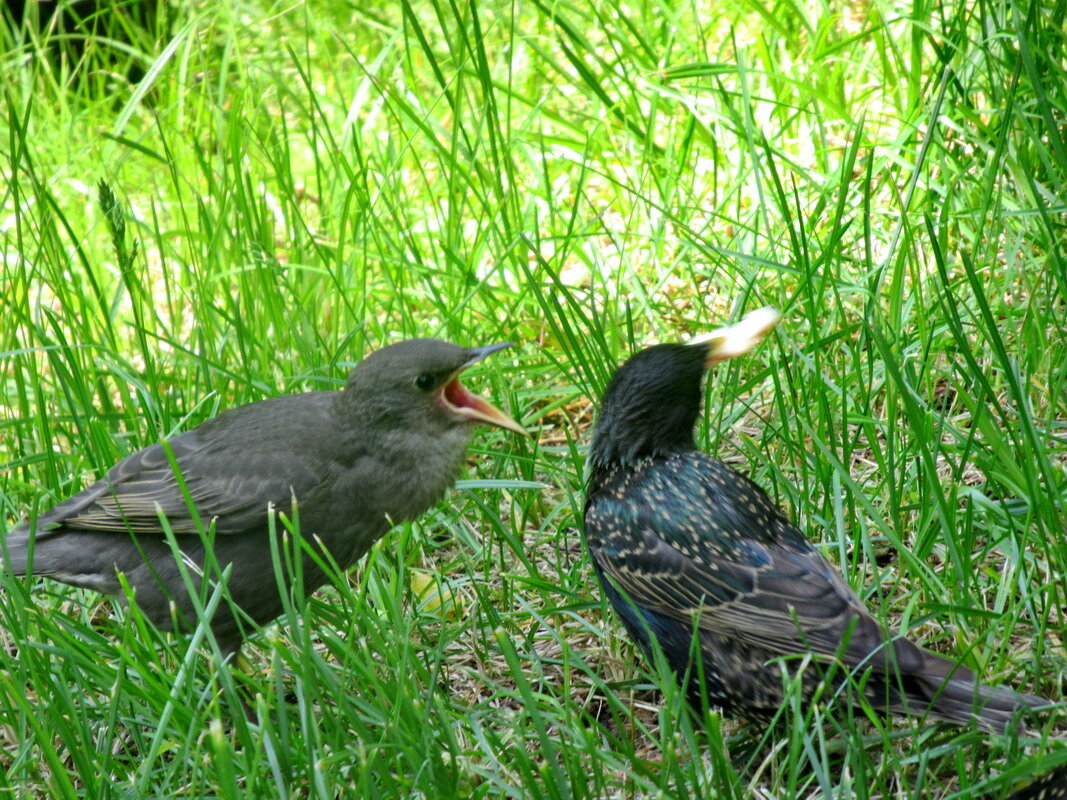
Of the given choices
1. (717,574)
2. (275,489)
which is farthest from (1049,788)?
(275,489)

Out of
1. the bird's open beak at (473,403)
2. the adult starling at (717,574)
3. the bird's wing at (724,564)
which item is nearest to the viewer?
the adult starling at (717,574)

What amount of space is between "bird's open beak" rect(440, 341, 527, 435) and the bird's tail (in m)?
1.28

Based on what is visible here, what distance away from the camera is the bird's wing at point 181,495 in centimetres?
345

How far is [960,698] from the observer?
258 centimetres

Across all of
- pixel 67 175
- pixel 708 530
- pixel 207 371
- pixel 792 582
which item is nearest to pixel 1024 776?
pixel 792 582

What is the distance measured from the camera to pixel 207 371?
418cm

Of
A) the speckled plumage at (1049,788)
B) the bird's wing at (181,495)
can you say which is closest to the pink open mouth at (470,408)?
the bird's wing at (181,495)

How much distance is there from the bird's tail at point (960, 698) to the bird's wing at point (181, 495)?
1.62m

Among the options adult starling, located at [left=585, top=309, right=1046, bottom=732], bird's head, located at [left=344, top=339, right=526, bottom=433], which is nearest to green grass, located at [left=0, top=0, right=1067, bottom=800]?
adult starling, located at [left=585, top=309, right=1046, bottom=732]

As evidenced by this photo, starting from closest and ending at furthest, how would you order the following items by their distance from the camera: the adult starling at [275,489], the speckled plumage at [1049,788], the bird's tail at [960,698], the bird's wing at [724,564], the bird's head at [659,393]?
the speckled plumage at [1049,788], the bird's tail at [960,698], the bird's wing at [724,564], the bird's head at [659,393], the adult starling at [275,489]

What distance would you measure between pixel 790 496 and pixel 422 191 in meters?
2.52

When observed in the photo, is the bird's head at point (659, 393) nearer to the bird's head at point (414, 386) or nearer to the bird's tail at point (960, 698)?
the bird's head at point (414, 386)

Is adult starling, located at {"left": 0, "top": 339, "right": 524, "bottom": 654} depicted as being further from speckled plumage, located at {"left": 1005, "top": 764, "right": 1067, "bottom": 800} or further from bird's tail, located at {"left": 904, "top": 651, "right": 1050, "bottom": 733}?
speckled plumage, located at {"left": 1005, "top": 764, "right": 1067, "bottom": 800}

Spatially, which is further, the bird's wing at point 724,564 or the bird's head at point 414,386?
the bird's head at point 414,386
